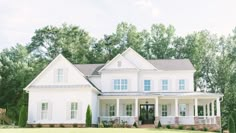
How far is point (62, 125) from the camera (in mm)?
32562

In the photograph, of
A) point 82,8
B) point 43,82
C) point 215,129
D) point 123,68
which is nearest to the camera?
point 82,8

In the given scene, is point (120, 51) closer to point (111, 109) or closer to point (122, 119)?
point (111, 109)

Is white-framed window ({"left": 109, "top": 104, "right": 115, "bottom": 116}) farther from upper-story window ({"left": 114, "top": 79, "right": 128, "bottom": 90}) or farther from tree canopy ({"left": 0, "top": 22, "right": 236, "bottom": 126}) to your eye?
tree canopy ({"left": 0, "top": 22, "right": 236, "bottom": 126})

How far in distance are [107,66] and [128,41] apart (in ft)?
55.9

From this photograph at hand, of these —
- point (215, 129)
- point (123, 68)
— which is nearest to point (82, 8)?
point (123, 68)

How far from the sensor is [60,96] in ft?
109

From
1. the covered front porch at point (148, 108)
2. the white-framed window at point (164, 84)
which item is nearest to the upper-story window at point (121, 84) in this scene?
the covered front porch at point (148, 108)

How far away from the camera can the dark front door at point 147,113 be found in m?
36.2

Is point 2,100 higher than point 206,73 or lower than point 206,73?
lower

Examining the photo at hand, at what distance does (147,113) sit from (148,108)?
53 centimetres

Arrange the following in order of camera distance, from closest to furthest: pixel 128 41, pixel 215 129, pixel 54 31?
pixel 215 129
pixel 128 41
pixel 54 31

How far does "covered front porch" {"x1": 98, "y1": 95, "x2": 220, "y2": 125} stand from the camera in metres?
33.7

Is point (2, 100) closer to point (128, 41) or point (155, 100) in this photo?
point (128, 41)

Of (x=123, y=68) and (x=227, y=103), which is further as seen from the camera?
(x=227, y=103)
